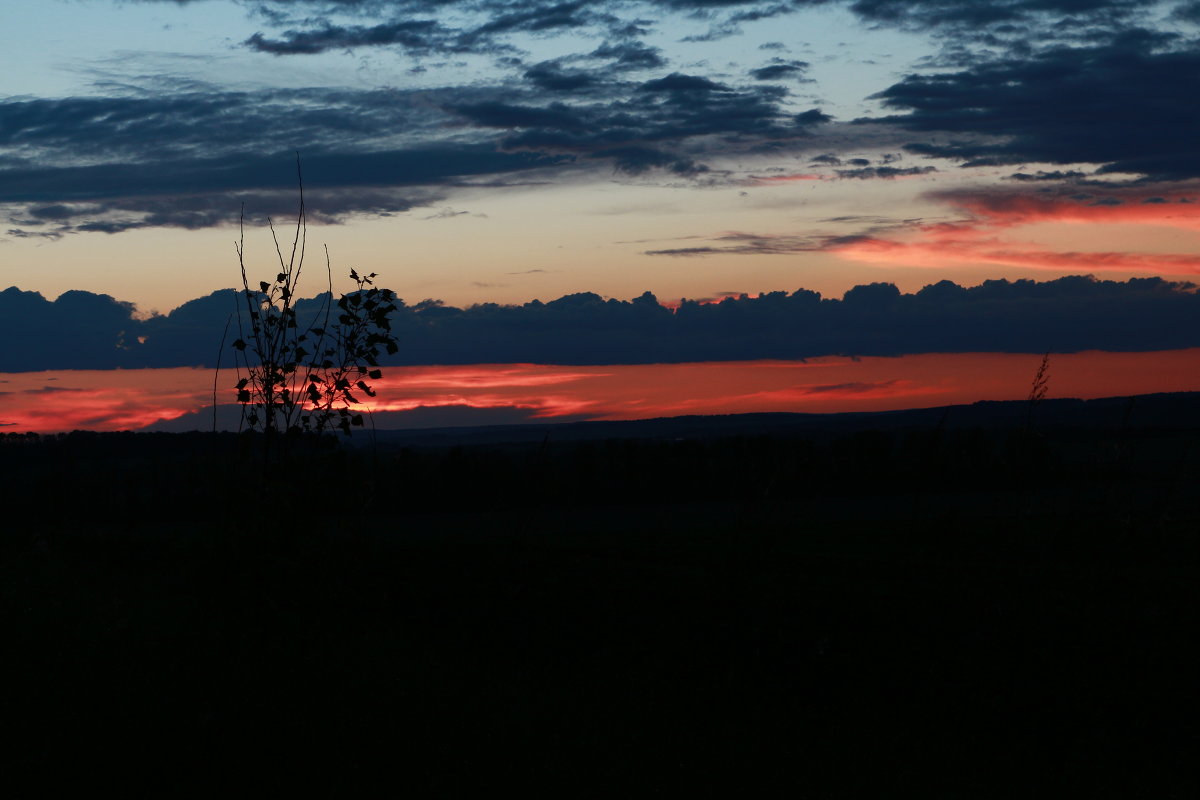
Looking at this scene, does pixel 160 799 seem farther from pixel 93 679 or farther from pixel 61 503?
pixel 61 503

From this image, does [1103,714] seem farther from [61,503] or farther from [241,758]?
[61,503]

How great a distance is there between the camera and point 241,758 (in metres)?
7.80

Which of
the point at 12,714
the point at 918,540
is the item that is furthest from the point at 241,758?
the point at 918,540

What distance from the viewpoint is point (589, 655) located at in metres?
15.3

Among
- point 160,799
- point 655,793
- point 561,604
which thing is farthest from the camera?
point 561,604

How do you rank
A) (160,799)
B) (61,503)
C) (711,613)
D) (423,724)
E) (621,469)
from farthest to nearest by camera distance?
(621,469) < (61,503) < (711,613) < (423,724) < (160,799)

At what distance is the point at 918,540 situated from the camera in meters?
27.0

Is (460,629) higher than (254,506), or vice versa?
(254,506)

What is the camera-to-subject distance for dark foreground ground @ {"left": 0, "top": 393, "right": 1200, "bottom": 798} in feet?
26.3

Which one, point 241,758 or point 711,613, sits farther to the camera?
point 711,613

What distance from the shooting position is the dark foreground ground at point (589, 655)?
26.3 feet

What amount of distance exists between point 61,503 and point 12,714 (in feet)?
196

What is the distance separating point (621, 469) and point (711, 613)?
63080 millimetres

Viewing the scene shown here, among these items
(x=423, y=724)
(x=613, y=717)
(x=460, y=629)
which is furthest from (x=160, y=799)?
(x=460, y=629)
